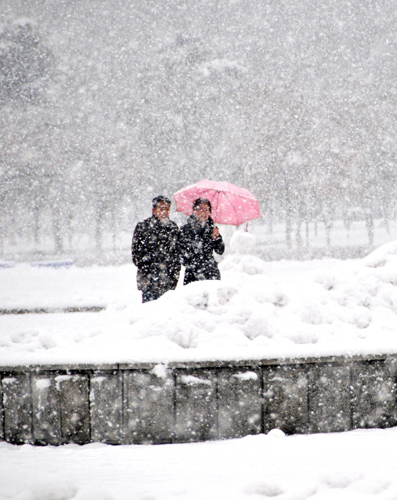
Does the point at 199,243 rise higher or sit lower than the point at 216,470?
higher

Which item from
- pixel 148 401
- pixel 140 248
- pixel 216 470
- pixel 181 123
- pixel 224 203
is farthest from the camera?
pixel 181 123

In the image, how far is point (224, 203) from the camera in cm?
712

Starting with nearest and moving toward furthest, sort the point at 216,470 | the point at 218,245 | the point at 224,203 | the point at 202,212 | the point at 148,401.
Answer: the point at 216,470
the point at 148,401
the point at 202,212
the point at 218,245
the point at 224,203

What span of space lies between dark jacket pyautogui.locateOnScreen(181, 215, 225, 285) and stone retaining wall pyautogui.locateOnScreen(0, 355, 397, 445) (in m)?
2.26

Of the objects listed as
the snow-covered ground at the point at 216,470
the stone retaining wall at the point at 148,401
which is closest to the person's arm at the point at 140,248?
the stone retaining wall at the point at 148,401

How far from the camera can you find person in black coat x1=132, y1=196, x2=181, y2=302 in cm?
557

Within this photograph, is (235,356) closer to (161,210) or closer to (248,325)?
(248,325)

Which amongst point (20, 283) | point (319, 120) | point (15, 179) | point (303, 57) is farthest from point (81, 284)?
point (303, 57)

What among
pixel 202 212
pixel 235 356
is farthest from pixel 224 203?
pixel 235 356

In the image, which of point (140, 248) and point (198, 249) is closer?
point (140, 248)

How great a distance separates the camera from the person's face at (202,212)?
5668 millimetres

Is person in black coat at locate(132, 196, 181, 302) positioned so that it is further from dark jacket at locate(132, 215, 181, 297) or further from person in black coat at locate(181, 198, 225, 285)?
person in black coat at locate(181, 198, 225, 285)

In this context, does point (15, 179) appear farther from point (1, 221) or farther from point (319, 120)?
point (319, 120)

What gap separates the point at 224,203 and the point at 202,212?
149cm
